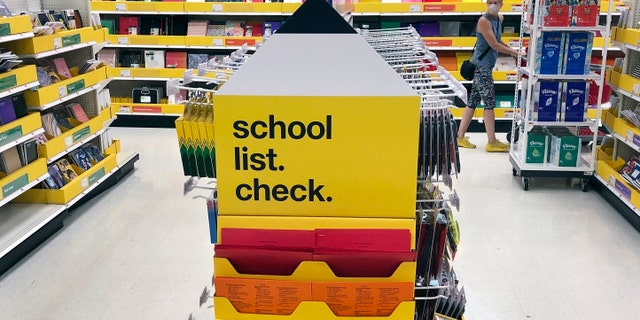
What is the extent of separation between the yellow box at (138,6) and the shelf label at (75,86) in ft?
8.88

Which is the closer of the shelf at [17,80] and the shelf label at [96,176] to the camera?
the shelf at [17,80]

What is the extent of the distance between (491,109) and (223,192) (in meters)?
5.17

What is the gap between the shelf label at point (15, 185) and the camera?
3.86 meters

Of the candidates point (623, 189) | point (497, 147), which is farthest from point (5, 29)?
point (497, 147)

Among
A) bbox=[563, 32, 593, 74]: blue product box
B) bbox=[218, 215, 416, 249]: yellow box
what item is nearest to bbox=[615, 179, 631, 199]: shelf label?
bbox=[563, 32, 593, 74]: blue product box

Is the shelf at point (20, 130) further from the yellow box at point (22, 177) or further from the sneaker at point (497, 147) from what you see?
the sneaker at point (497, 147)

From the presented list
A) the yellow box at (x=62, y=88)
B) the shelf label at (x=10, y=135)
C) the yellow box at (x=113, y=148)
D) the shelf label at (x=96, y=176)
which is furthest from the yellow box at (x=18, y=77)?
the yellow box at (x=113, y=148)

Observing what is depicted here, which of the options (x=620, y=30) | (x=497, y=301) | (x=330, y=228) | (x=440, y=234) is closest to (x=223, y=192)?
(x=330, y=228)

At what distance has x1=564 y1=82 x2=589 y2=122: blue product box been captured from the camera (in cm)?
505

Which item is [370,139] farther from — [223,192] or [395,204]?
[223,192]

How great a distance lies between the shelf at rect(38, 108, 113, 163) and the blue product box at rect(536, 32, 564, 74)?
3.75 m

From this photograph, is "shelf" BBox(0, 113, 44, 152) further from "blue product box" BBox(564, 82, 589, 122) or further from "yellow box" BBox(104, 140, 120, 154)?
"blue product box" BBox(564, 82, 589, 122)

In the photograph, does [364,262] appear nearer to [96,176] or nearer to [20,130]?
[20,130]

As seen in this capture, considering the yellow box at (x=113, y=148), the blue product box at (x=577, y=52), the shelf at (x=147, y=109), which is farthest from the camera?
the shelf at (x=147, y=109)
